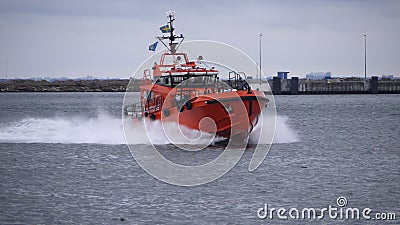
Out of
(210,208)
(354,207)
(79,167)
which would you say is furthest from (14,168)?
(354,207)

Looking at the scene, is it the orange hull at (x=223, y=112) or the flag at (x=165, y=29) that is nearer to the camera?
the orange hull at (x=223, y=112)

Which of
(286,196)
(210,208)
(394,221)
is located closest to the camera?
(394,221)

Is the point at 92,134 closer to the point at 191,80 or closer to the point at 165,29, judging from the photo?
the point at 165,29

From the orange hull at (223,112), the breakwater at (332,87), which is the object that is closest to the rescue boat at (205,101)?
the orange hull at (223,112)

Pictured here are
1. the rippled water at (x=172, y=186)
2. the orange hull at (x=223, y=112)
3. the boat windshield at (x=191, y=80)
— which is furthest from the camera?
the boat windshield at (x=191, y=80)

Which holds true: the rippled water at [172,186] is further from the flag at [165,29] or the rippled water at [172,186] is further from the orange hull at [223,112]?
the flag at [165,29]

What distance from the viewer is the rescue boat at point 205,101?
35438 millimetres

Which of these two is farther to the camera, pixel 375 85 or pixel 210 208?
pixel 375 85

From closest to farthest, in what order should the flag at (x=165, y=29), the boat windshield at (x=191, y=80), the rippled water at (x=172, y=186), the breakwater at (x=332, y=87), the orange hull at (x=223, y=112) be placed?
the rippled water at (x=172, y=186) < the orange hull at (x=223, y=112) < the boat windshield at (x=191, y=80) < the flag at (x=165, y=29) < the breakwater at (x=332, y=87)

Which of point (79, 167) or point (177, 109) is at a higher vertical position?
point (177, 109)

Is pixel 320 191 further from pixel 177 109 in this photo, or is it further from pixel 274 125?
pixel 274 125

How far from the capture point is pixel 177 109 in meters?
36.3

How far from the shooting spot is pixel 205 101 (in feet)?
115

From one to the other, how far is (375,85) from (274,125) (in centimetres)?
10153
